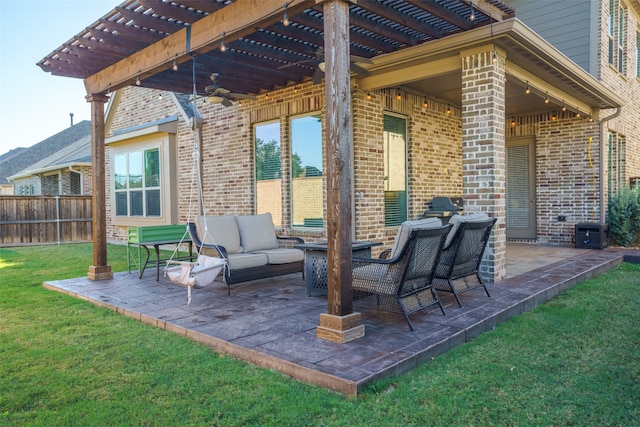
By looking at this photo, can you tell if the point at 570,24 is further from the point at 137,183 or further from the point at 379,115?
the point at 137,183

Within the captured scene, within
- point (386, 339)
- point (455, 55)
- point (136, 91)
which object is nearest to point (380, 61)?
point (455, 55)

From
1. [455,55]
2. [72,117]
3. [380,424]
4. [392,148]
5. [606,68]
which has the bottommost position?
[380,424]

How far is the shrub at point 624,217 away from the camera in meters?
9.22

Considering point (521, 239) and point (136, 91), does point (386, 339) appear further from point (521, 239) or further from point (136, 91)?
point (136, 91)

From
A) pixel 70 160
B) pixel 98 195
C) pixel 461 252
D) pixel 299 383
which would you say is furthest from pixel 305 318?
pixel 70 160

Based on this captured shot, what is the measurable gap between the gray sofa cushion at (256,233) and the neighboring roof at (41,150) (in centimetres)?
2346

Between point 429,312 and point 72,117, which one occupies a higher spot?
point 72,117

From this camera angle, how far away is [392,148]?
8.05 m

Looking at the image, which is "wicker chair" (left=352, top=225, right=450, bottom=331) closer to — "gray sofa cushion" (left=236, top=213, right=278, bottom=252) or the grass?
the grass

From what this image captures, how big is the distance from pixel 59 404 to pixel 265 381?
1218 millimetres

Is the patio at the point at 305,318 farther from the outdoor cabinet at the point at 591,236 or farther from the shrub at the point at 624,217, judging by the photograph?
the shrub at the point at 624,217

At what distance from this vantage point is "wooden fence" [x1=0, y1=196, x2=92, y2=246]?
1373 centimetres

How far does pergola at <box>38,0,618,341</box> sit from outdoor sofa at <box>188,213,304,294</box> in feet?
6.06

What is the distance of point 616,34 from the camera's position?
10.2 m
